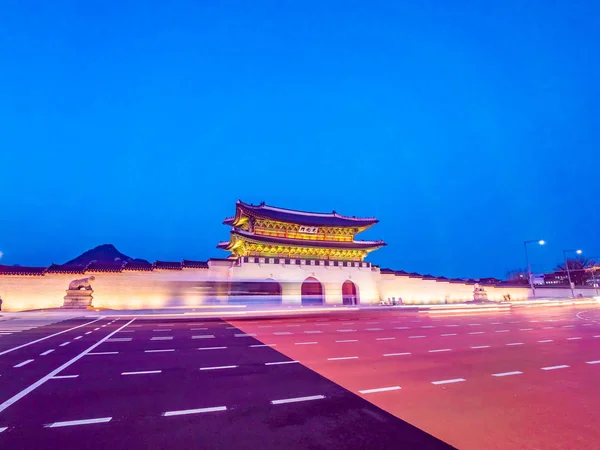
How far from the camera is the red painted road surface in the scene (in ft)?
12.8

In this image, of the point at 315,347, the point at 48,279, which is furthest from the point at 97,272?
the point at 315,347

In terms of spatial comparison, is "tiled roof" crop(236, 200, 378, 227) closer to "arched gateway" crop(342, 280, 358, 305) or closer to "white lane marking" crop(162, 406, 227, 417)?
"arched gateway" crop(342, 280, 358, 305)

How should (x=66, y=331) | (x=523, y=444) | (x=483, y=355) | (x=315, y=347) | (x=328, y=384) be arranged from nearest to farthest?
1. (x=523, y=444)
2. (x=328, y=384)
3. (x=483, y=355)
4. (x=315, y=347)
5. (x=66, y=331)

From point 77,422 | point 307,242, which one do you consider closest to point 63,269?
point 307,242

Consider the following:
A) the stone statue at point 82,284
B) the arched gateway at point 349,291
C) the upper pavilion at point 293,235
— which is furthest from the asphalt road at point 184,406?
the arched gateway at point 349,291

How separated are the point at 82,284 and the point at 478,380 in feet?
94.5

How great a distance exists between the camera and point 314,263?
35781 mm

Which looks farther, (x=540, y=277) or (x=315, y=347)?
(x=540, y=277)

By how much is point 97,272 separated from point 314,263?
68.2 ft

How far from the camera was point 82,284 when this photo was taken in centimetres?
2567

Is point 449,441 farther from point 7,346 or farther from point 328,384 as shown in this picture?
point 7,346

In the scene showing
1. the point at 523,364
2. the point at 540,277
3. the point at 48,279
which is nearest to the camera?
the point at 523,364

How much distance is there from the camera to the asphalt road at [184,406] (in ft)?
12.0

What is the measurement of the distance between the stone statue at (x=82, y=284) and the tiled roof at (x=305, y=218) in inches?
604
